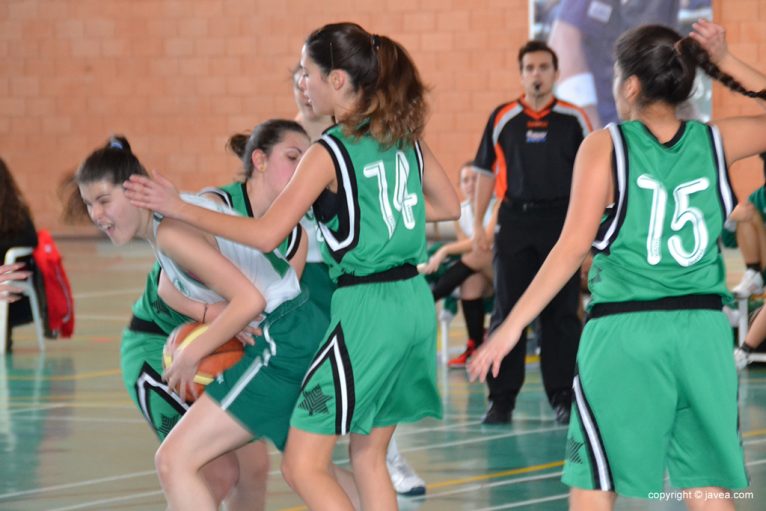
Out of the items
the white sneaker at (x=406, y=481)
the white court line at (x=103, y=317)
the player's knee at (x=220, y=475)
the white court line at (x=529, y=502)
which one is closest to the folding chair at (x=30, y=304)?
the white court line at (x=103, y=317)

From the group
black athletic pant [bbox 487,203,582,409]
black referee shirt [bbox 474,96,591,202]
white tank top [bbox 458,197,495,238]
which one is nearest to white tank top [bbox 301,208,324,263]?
black athletic pant [bbox 487,203,582,409]

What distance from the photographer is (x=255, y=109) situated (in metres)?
16.7

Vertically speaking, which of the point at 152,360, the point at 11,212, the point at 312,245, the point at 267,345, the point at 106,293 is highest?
the point at 312,245

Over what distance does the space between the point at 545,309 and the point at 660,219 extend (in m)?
3.36

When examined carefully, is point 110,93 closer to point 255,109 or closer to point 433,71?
point 255,109

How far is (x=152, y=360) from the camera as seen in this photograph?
12.6 feet

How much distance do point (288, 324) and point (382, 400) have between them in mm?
338

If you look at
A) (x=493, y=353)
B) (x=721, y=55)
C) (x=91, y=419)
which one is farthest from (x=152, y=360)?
(x=91, y=419)

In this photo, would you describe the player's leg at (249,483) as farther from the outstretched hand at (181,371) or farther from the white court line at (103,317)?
the white court line at (103,317)

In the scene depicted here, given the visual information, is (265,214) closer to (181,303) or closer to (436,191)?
(181,303)

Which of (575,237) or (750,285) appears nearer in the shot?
(575,237)

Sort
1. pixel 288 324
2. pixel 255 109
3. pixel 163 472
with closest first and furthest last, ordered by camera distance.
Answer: pixel 163 472 → pixel 288 324 → pixel 255 109

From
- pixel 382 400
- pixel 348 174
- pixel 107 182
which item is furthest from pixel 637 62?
pixel 107 182

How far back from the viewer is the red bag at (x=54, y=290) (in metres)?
8.80
